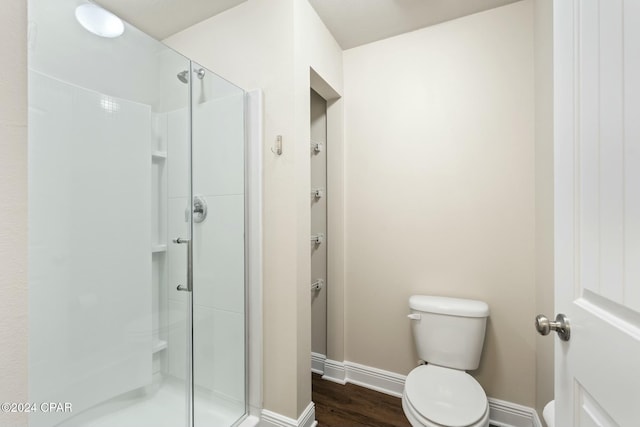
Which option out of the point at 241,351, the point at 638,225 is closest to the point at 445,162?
the point at 638,225

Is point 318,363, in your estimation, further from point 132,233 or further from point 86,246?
point 86,246

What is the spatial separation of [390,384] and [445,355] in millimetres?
507

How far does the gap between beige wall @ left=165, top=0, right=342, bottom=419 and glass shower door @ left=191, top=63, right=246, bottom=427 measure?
0.15 meters

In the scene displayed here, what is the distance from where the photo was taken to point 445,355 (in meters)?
1.50

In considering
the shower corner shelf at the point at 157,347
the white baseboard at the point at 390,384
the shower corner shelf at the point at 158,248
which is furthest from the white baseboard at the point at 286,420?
the shower corner shelf at the point at 158,248

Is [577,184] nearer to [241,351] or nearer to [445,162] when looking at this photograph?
[445,162]

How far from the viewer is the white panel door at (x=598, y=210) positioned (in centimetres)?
43

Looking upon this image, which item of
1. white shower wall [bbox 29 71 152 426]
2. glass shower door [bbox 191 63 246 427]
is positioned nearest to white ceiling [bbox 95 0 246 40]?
glass shower door [bbox 191 63 246 427]

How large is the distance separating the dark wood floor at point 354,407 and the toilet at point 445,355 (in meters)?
0.38

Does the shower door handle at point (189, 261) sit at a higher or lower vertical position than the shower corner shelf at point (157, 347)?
higher

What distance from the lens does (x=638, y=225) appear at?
420 mm

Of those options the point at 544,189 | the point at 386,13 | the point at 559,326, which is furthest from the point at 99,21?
the point at 544,189

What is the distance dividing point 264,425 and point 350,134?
1.83 meters

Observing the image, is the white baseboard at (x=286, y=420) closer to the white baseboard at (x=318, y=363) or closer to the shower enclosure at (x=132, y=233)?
the shower enclosure at (x=132, y=233)
